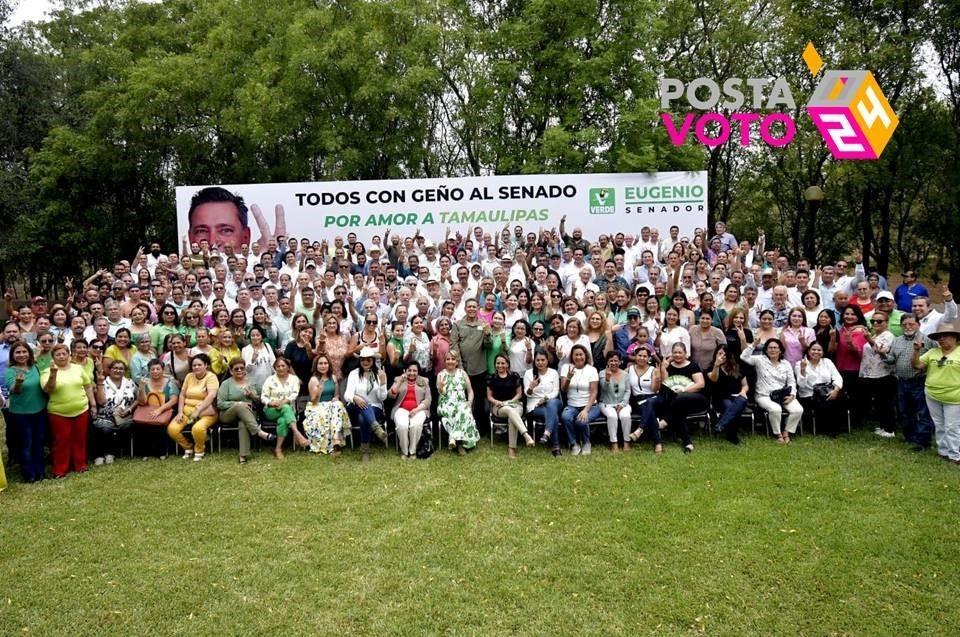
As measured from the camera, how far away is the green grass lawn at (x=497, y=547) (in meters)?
3.92

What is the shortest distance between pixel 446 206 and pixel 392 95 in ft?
22.0

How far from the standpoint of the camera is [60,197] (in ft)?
69.2

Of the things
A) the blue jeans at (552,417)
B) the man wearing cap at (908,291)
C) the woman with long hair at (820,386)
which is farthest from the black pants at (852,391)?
the blue jeans at (552,417)

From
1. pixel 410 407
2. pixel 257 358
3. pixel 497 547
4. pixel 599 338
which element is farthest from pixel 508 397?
pixel 257 358

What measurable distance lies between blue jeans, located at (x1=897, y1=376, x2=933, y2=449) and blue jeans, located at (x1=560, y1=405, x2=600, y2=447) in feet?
11.3

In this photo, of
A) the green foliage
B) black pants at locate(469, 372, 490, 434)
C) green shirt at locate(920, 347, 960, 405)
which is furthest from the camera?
the green foliage

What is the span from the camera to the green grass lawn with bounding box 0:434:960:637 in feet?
12.9

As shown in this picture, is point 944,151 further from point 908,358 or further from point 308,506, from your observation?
point 308,506

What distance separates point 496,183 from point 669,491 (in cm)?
951

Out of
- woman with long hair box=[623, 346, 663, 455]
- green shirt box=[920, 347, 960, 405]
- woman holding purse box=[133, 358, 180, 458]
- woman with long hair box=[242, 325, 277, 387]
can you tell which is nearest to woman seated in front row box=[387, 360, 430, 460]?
woman with long hair box=[242, 325, 277, 387]

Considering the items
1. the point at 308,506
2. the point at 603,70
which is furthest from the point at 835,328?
the point at 603,70

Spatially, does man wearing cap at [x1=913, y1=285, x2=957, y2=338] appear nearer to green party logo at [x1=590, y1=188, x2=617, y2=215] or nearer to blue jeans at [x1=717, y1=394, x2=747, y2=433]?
blue jeans at [x1=717, y1=394, x2=747, y2=433]

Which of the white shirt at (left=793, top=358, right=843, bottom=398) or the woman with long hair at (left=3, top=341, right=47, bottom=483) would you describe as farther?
the white shirt at (left=793, top=358, right=843, bottom=398)

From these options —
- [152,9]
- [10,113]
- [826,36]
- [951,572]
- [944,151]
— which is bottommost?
[951,572]
